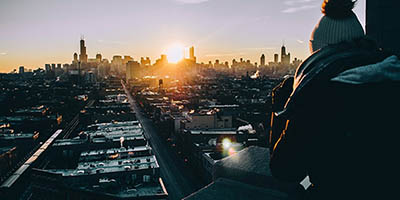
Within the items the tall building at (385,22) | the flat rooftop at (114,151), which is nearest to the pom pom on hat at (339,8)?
the tall building at (385,22)

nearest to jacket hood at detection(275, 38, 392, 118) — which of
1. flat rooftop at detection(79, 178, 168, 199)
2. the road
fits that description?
flat rooftop at detection(79, 178, 168, 199)

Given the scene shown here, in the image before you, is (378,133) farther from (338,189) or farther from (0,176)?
(0,176)

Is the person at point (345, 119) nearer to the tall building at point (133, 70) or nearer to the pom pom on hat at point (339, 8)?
the pom pom on hat at point (339, 8)

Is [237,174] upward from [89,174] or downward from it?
upward

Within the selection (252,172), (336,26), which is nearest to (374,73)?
(336,26)

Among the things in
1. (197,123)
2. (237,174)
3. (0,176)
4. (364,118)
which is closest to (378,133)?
(364,118)
